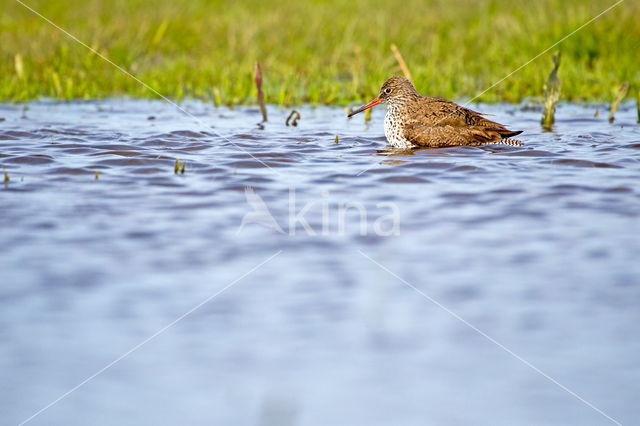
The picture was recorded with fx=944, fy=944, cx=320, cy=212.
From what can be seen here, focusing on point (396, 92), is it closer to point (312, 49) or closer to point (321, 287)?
point (321, 287)

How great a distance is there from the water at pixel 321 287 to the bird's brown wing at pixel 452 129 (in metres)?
0.34

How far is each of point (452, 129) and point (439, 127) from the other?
0.43 ft

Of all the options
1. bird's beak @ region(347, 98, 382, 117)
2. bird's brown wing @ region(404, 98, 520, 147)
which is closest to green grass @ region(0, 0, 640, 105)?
bird's beak @ region(347, 98, 382, 117)

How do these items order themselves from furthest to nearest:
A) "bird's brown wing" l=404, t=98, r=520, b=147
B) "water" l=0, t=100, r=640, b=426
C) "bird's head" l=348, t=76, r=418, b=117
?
"bird's head" l=348, t=76, r=418, b=117 → "bird's brown wing" l=404, t=98, r=520, b=147 → "water" l=0, t=100, r=640, b=426

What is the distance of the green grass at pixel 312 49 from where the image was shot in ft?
39.7

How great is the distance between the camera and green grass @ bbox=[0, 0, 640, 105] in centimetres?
1209

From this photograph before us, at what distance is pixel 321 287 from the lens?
15.9 ft

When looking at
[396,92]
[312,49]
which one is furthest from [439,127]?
[312,49]

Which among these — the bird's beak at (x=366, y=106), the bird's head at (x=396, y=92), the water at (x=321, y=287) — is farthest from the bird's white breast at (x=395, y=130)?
the water at (x=321, y=287)

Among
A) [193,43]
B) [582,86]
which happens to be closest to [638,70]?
[582,86]

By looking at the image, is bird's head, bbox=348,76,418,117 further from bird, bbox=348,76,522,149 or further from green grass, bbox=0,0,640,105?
green grass, bbox=0,0,640,105

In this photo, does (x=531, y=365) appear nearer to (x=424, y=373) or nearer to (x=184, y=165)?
(x=424, y=373)

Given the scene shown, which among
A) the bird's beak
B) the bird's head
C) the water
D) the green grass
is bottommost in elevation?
the water

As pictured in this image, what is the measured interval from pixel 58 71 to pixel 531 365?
1004cm
